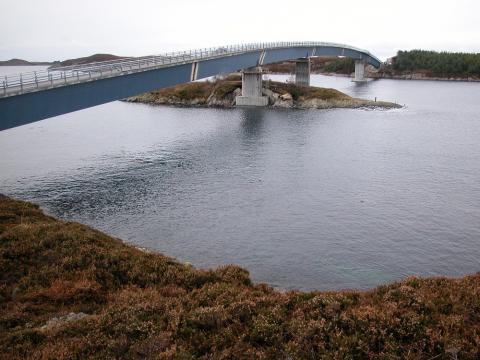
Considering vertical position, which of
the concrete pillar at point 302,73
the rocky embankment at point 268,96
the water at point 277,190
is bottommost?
the water at point 277,190

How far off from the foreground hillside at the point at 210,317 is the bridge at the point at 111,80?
28.3 metres

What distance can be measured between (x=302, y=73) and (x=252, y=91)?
31.2m

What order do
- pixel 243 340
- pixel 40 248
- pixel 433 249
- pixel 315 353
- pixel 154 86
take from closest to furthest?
pixel 315 353 → pixel 243 340 → pixel 40 248 → pixel 433 249 → pixel 154 86

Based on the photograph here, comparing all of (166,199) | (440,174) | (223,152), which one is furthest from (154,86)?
(440,174)

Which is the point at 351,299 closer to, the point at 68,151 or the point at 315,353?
the point at 315,353

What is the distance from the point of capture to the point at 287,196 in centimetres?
4253

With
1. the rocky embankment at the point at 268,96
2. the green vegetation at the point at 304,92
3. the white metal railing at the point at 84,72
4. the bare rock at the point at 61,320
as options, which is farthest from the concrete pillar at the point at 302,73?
the bare rock at the point at 61,320

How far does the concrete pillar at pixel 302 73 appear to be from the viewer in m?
134

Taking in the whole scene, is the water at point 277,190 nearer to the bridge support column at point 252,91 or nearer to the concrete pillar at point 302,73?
the bridge support column at point 252,91

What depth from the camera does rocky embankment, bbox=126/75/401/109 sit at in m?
109

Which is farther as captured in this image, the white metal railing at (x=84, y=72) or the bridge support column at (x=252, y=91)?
the bridge support column at (x=252, y=91)

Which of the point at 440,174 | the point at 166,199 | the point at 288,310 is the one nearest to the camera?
the point at 288,310

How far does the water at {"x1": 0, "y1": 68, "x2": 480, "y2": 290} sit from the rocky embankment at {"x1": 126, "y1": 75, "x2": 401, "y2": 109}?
80.3 ft

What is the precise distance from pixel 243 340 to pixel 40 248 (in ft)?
50.6
